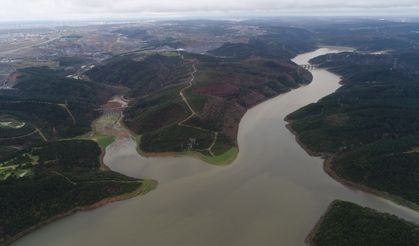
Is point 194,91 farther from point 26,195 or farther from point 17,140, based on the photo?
point 26,195

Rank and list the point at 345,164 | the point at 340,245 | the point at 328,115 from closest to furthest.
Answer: the point at 340,245
the point at 345,164
the point at 328,115

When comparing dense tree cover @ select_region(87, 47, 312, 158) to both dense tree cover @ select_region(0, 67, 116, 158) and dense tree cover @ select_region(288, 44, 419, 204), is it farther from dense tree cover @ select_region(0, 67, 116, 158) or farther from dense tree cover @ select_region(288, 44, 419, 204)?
dense tree cover @ select_region(288, 44, 419, 204)

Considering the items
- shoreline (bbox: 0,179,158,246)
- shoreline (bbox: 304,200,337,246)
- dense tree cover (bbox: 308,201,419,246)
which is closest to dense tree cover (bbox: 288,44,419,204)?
dense tree cover (bbox: 308,201,419,246)

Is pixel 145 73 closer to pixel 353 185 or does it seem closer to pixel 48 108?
pixel 48 108

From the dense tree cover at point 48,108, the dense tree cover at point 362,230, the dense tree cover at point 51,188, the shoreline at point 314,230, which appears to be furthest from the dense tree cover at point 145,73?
the dense tree cover at point 362,230

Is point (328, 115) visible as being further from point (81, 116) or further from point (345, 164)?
point (81, 116)

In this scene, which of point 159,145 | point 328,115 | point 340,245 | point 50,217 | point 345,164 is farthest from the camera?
point 328,115

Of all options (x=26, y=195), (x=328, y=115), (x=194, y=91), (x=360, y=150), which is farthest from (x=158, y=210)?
(x=194, y=91)

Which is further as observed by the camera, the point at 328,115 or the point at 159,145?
the point at 328,115
